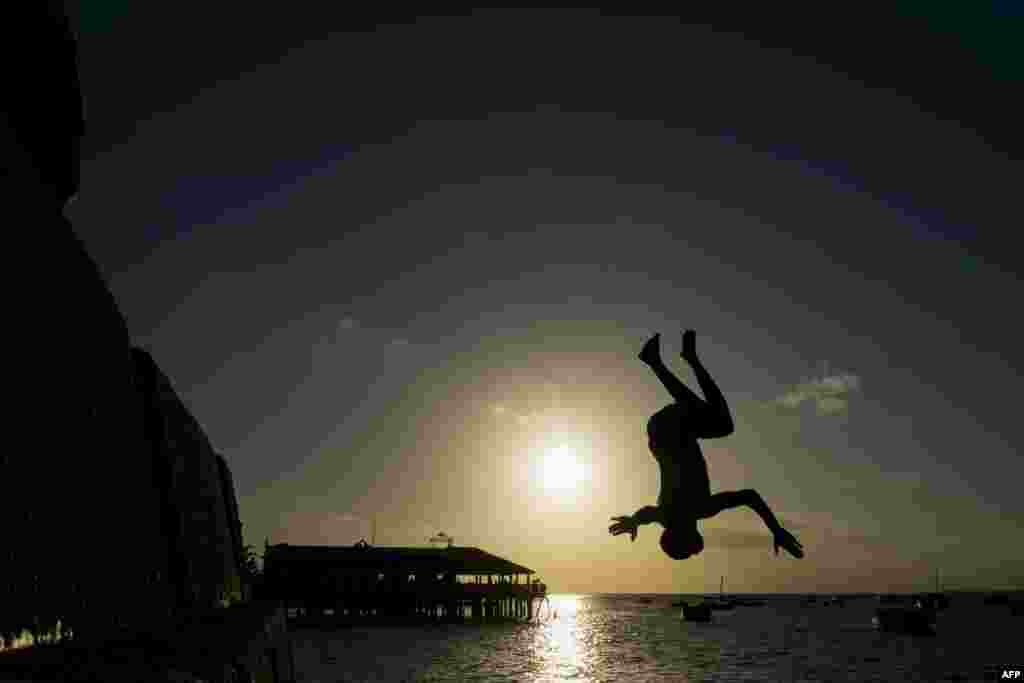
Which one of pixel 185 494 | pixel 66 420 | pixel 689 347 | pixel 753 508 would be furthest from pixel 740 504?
pixel 185 494

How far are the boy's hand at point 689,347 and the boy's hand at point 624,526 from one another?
0.74m

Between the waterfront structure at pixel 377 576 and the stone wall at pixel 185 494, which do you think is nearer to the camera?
the stone wall at pixel 185 494

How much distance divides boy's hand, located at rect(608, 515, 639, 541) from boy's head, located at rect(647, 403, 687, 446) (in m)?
0.37

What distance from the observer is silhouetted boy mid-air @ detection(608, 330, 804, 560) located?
3.41 meters

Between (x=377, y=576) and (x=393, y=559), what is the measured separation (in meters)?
1.96

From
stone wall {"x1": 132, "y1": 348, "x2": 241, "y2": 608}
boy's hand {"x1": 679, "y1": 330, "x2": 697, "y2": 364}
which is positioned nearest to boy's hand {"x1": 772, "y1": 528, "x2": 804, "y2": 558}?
boy's hand {"x1": 679, "y1": 330, "x2": 697, "y2": 364}

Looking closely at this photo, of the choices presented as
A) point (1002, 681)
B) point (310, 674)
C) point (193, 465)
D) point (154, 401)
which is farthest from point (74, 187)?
point (1002, 681)

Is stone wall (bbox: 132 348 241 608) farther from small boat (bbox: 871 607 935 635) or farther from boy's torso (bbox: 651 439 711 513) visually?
small boat (bbox: 871 607 935 635)

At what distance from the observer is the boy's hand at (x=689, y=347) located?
3385mm

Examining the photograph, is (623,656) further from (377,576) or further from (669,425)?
(669,425)

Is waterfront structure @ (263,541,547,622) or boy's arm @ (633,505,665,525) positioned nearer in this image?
boy's arm @ (633,505,665,525)

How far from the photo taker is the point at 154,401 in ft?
54.0

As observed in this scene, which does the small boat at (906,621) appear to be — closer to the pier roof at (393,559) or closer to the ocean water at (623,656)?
the ocean water at (623,656)

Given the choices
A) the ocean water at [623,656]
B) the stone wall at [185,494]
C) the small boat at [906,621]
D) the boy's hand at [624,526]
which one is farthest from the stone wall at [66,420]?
the small boat at [906,621]
